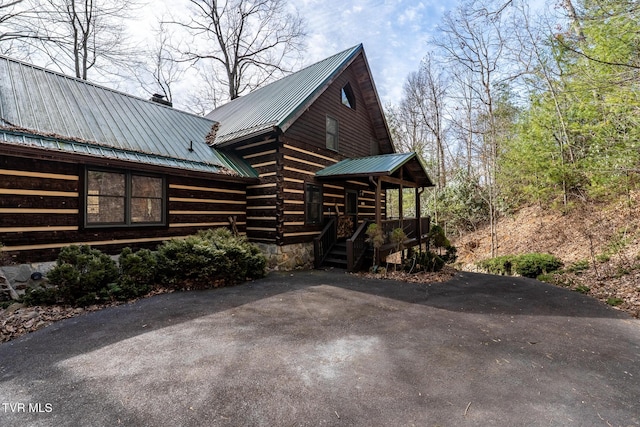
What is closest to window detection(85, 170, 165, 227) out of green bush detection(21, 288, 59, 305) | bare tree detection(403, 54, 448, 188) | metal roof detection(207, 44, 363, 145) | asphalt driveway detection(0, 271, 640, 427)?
green bush detection(21, 288, 59, 305)

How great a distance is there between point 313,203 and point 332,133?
10.1 ft

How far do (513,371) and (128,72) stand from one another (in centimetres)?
2214

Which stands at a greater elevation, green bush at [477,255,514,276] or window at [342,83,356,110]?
window at [342,83,356,110]

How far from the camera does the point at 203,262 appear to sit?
6.39 meters

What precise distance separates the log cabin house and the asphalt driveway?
267 cm

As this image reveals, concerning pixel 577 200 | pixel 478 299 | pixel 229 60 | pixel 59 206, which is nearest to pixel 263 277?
pixel 59 206

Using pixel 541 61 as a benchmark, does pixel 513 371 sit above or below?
below

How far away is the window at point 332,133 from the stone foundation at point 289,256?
399cm

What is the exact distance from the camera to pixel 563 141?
1122 centimetres

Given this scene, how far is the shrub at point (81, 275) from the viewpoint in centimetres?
487

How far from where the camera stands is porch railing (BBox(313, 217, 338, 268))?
9.41 metres

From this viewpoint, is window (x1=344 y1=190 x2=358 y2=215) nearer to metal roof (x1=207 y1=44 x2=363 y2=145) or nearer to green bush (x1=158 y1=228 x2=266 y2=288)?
metal roof (x1=207 y1=44 x2=363 y2=145)

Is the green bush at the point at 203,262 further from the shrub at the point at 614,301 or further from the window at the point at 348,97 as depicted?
the window at the point at 348,97

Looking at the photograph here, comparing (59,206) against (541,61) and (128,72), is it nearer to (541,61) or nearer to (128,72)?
(128,72)
